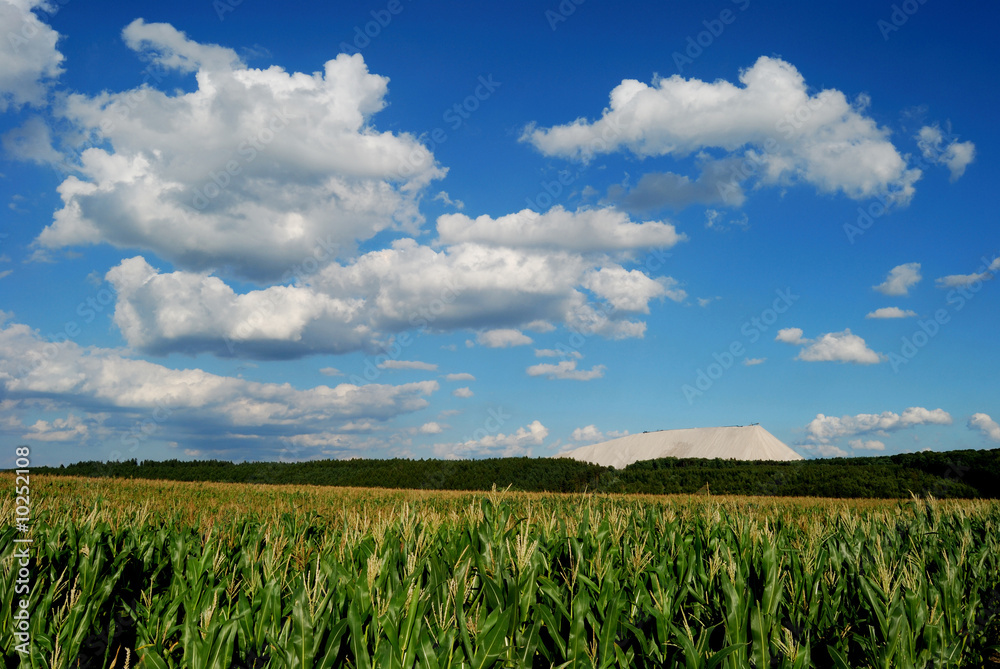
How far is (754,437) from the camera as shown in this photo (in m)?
73.7

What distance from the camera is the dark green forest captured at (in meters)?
34.8

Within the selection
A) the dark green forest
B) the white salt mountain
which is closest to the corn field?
the dark green forest

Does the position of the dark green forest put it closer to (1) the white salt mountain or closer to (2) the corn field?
(1) the white salt mountain

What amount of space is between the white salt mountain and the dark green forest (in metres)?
22.6

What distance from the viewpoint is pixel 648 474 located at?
4419 cm

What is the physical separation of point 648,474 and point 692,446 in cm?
3855

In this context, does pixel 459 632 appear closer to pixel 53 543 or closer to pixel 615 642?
pixel 615 642

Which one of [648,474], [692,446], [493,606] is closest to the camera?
[493,606]

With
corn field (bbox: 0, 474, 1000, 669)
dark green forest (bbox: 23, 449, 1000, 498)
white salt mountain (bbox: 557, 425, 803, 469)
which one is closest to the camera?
corn field (bbox: 0, 474, 1000, 669)

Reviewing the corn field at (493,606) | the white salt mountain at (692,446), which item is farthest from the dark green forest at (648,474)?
the corn field at (493,606)

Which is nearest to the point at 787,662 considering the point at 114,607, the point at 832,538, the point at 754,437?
the point at 832,538

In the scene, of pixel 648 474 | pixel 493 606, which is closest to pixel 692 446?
pixel 648 474

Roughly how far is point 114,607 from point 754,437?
260ft

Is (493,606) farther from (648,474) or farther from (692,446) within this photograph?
(692,446)
